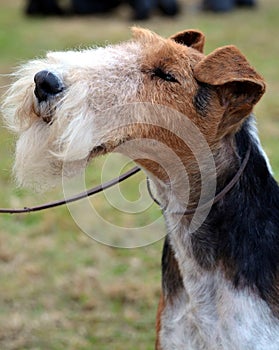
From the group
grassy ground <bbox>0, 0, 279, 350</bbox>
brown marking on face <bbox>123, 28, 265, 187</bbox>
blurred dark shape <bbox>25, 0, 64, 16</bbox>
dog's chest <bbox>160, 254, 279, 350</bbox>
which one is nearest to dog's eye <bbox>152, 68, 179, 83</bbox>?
brown marking on face <bbox>123, 28, 265, 187</bbox>

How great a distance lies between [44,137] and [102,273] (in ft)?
9.84

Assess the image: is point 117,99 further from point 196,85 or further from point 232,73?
point 232,73

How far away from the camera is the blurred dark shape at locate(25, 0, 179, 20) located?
53.2 feet

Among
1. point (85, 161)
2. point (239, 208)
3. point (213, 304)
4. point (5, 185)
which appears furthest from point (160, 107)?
point (5, 185)

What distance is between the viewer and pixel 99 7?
16844 millimetres

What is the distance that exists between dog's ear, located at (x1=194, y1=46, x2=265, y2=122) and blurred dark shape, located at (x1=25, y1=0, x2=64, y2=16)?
45.0 ft

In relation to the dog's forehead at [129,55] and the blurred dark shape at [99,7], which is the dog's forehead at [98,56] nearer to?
the dog's forehead at [129,55]

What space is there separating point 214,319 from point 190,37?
1430mm

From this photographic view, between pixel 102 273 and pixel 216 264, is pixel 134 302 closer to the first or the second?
pixel 102 273

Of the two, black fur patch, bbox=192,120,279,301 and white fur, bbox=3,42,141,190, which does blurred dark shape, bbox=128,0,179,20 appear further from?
white fur, bbox=3,42,141,190

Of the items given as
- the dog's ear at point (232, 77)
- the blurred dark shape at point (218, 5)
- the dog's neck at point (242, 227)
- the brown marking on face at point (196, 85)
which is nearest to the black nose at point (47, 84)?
the brown marking on face at point (196, 85)

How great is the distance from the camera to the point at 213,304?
144 inches

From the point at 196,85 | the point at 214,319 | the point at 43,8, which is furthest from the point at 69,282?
the point at 43,8

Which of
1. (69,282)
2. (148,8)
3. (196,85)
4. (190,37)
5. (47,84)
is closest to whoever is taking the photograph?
(47,84)
